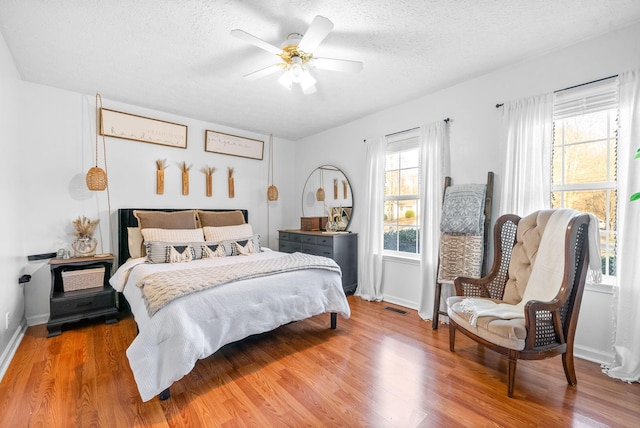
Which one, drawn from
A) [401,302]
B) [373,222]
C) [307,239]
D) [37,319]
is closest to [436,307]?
[401,302]

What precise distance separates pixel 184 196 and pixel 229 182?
708mm

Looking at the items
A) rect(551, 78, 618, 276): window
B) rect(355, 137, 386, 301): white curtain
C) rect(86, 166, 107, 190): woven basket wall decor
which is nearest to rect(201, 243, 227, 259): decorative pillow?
rect(86, 166, 107, 190): woven basket wall decor

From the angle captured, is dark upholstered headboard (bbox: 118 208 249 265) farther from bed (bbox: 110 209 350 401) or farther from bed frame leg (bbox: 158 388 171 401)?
bed frame leg (bbox: 158 388 171 401)

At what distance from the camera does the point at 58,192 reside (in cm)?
315

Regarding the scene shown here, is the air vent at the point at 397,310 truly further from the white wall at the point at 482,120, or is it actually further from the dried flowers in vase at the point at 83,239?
the dried flowers in vase at the point at 83,239

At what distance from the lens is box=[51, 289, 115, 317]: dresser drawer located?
275 cm

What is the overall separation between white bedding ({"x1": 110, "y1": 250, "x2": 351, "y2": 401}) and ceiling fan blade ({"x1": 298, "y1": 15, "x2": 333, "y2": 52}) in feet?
5.91

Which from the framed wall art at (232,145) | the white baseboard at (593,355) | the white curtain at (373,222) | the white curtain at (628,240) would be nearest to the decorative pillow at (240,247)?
the white curtain at (373,222)

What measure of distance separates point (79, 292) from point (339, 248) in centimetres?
297

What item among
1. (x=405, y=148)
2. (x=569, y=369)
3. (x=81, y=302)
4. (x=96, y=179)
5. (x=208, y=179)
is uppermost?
(x=405, y=148)

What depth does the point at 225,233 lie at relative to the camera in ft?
12.1

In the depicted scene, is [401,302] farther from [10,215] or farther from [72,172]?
[72,172]

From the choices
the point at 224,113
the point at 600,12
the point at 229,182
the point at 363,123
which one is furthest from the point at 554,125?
the point at 229,182

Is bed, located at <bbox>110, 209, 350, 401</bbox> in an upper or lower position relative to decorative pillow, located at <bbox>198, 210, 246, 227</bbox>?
lower
